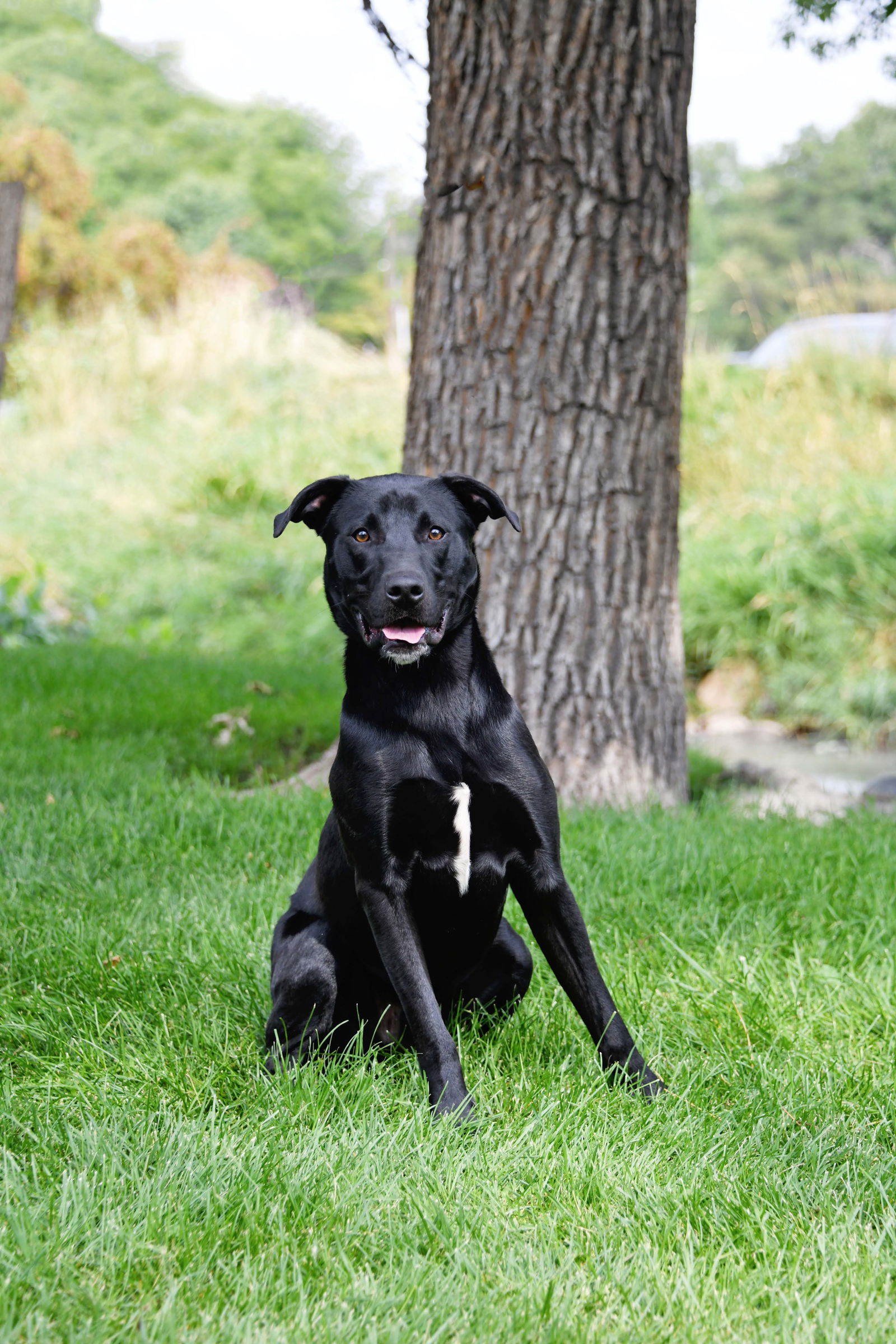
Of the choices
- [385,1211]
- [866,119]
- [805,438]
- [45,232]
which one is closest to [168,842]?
[385,1211]

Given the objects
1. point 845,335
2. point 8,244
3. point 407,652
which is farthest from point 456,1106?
point 845,335

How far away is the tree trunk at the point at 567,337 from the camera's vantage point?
4.06 meters

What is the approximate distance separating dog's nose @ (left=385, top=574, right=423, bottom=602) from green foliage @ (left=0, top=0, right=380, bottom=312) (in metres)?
31.2

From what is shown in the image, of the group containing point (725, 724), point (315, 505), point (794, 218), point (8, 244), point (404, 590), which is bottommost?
point (725, 724)

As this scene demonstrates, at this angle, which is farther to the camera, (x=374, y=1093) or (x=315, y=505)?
(x=315, y=505)

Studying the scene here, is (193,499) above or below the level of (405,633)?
above

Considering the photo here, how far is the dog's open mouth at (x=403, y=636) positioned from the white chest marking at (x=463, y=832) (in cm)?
29

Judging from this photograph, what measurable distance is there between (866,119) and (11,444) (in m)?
47.4

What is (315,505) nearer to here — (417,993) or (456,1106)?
(417,993)

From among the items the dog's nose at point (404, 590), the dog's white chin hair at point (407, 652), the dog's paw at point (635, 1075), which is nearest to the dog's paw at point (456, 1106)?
the dog's paw at point (635, 1075)

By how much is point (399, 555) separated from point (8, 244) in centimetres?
804

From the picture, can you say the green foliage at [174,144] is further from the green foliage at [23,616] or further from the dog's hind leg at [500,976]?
the dog's hind leg at [500,976]

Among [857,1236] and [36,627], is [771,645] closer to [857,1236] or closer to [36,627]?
[36,627]

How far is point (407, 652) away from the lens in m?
2.22
